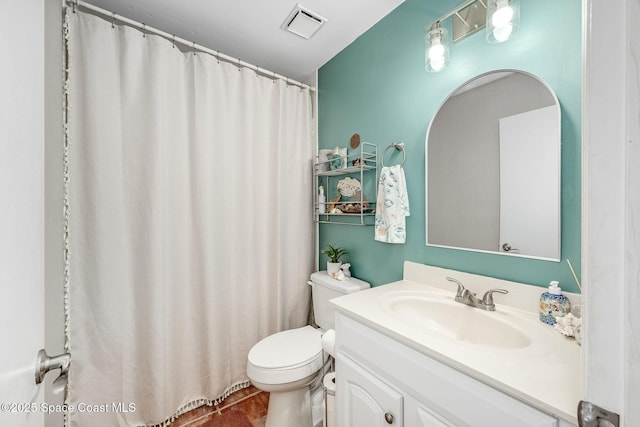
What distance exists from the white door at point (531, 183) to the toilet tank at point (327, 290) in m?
0.81

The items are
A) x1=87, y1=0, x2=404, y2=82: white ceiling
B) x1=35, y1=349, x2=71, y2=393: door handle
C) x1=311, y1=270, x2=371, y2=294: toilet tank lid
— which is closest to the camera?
x1=35, y1=349, x2=71, y2=393: door handle

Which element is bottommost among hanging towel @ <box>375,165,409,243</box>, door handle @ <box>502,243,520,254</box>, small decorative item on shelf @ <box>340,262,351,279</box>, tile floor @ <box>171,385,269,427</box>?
tile floor @ <box>171,385,269,427</box>

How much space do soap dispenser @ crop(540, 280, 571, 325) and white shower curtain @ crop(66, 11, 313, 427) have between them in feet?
4.75

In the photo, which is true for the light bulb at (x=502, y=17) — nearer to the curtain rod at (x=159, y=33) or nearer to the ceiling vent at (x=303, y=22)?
the ceiling vent at (x=303, y=22)

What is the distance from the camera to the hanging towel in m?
1.34

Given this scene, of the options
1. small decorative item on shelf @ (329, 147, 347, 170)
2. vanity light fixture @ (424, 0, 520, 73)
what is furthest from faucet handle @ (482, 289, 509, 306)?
small decorative item on shelf @ (329, 147, 347, 170)

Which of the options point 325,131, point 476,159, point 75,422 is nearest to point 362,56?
point 325,131

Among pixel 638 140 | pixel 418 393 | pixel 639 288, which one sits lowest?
pixel 418 393

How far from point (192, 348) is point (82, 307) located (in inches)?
24.0

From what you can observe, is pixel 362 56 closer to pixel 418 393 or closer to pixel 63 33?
pixel 63 33

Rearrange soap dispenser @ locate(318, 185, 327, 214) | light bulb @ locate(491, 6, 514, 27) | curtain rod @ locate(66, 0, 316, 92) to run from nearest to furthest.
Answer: light bulb @ locate(491, 6, 514, 27)
curtain rod @ locate(66, 0, 316, 92)
soap dispenser @ locate(318, 185, 327, 214)

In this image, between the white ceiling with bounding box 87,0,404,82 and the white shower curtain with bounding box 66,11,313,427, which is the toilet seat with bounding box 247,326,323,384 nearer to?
the white shower curtain with bounding box 66,11,313,427

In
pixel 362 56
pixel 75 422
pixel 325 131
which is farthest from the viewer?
pixel 325 131

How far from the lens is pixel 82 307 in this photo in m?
1.25
